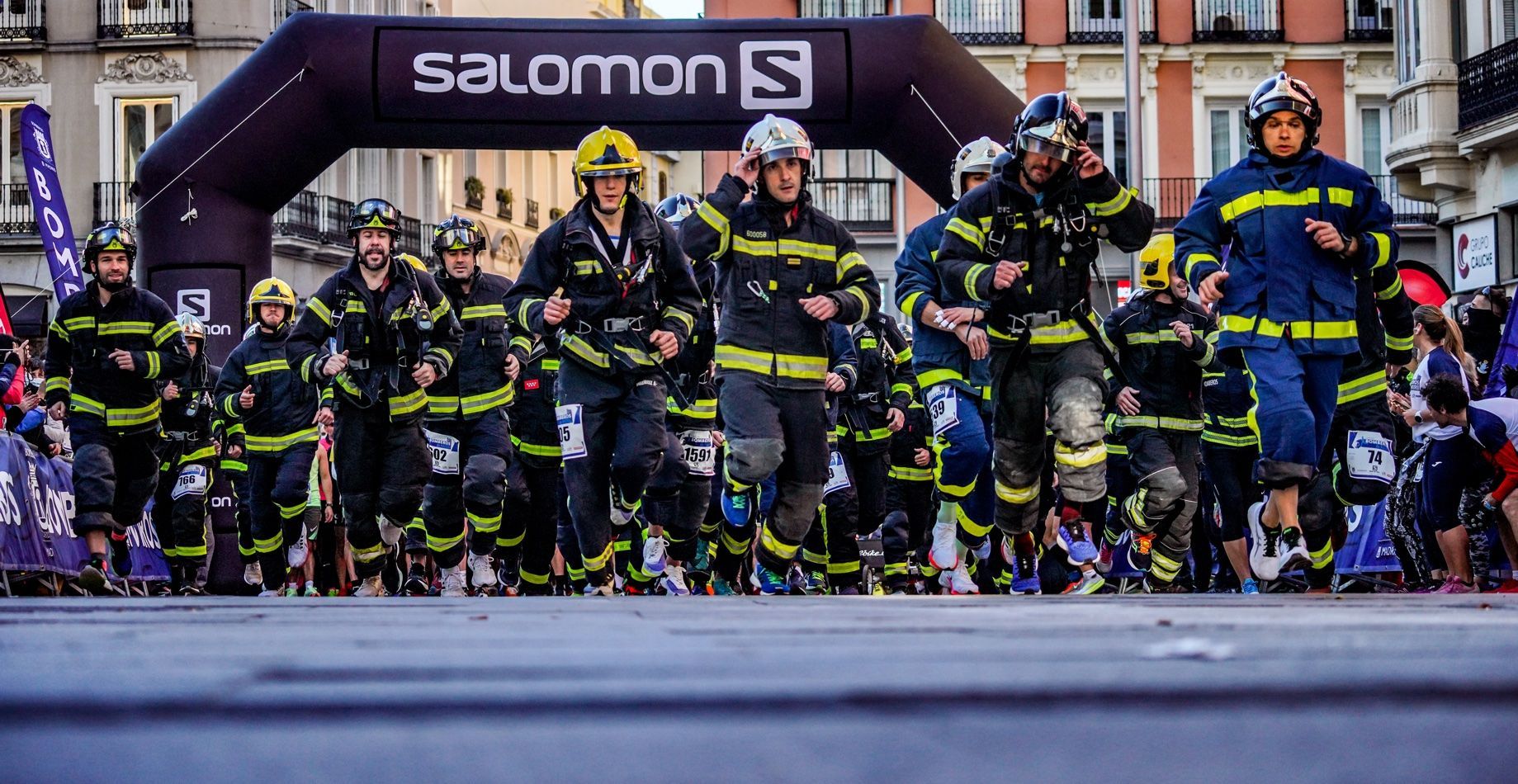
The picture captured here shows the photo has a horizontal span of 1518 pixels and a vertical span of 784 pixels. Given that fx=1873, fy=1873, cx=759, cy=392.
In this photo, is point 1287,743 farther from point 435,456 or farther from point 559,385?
point 435,456

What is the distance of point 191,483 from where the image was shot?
49.0ft

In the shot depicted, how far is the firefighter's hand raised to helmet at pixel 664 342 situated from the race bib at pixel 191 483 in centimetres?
702

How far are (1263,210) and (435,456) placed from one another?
5298 millimetres

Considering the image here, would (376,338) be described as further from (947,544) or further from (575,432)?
(947,544)

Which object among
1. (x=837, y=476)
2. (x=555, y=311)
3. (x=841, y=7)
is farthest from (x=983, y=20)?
(x=555, y=311)

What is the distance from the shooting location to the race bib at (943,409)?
941 centimetres

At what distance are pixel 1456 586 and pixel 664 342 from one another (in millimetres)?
5418

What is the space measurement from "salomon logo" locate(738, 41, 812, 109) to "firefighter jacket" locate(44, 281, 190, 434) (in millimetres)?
4563

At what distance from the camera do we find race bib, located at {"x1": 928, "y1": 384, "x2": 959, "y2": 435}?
9414mm

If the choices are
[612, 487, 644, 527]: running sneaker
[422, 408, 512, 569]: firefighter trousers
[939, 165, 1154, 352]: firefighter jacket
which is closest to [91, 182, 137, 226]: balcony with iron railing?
[422, 408, 512, 569]: firefighter trousers

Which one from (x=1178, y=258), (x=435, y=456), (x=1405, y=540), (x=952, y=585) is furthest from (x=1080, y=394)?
(x=1405, y=540)

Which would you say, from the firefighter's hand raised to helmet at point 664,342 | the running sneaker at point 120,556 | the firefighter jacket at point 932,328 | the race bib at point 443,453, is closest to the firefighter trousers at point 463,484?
the race bib at point 443,453

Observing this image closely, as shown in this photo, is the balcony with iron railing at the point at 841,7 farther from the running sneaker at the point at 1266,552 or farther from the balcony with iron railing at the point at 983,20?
the running sneaker at the point at 1266,552

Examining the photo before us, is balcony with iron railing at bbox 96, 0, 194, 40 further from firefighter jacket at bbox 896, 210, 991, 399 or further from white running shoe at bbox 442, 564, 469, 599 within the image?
firefighter jacket at bbox 896, 210, 991, 399
